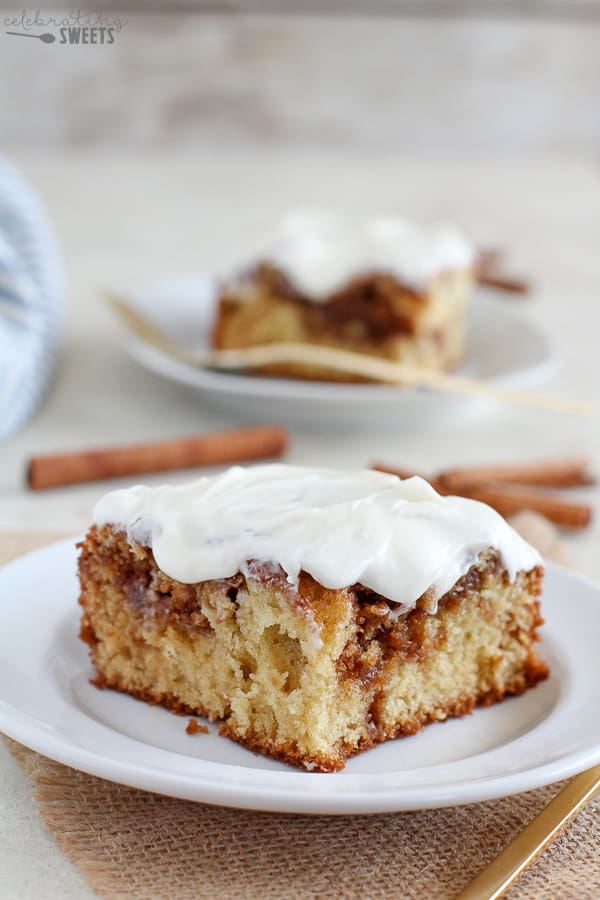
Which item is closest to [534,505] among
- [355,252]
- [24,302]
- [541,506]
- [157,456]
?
[541,506]

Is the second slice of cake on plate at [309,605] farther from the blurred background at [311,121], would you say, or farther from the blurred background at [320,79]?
the blurred background at [320,79]

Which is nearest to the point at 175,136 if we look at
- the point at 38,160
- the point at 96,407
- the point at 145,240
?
the point at 38,160

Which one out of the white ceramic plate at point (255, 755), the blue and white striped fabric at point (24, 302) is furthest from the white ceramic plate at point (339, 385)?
the white ceramic plate at point (255, 755)

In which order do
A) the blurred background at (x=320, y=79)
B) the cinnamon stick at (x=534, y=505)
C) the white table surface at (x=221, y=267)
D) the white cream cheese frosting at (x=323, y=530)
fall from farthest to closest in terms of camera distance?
the blurred background at (x=320, y=79), the white table surface at (x=221, y=267), the cinnamon stick at (x=534, y=505), the white cream cheese frosting at (x=323, y=530)

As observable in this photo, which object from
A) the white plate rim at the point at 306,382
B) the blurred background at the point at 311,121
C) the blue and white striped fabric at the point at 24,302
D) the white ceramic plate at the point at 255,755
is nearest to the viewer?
the white ceramic plate at the point at 255,755

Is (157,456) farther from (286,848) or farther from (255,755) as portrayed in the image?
(286,848)

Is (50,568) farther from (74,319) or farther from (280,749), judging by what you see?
(74,319)
